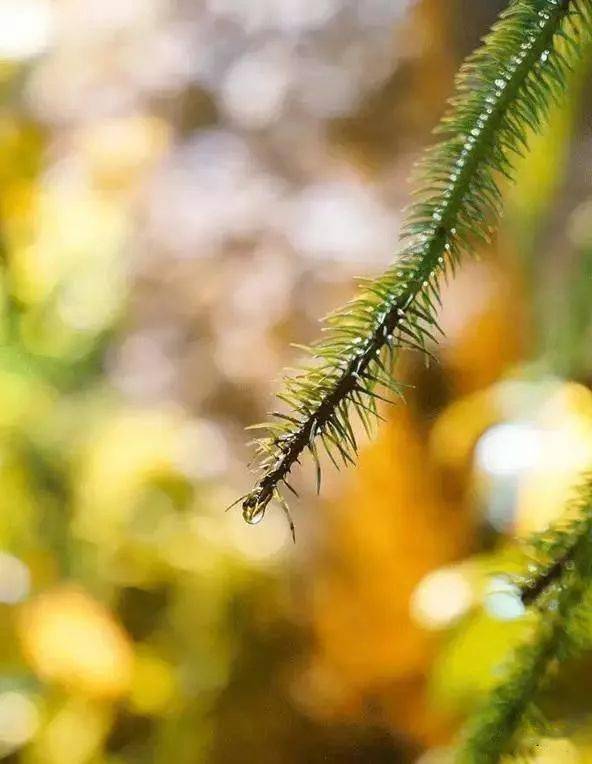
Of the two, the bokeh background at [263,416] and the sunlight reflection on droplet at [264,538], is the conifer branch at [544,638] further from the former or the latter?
the sunlight reflection on droplet at [264,538]

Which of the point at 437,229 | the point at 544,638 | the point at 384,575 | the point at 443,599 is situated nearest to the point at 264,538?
the point at 384,575

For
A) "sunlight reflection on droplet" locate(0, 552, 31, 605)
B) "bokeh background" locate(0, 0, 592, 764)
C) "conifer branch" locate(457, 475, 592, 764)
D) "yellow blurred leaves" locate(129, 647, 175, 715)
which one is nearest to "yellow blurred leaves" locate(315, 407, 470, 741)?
"bokeh background" locate(0, 0, 592, 764)

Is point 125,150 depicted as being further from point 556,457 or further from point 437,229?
point 437,229

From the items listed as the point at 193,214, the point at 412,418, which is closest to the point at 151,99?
the point at 193,214

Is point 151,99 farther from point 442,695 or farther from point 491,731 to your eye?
A: point 491,731

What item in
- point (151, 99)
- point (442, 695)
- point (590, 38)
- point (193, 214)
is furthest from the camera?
point (151, 99)

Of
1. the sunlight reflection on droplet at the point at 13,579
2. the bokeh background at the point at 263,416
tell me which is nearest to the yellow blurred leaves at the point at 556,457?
the bokeh background at the point at 263,416
